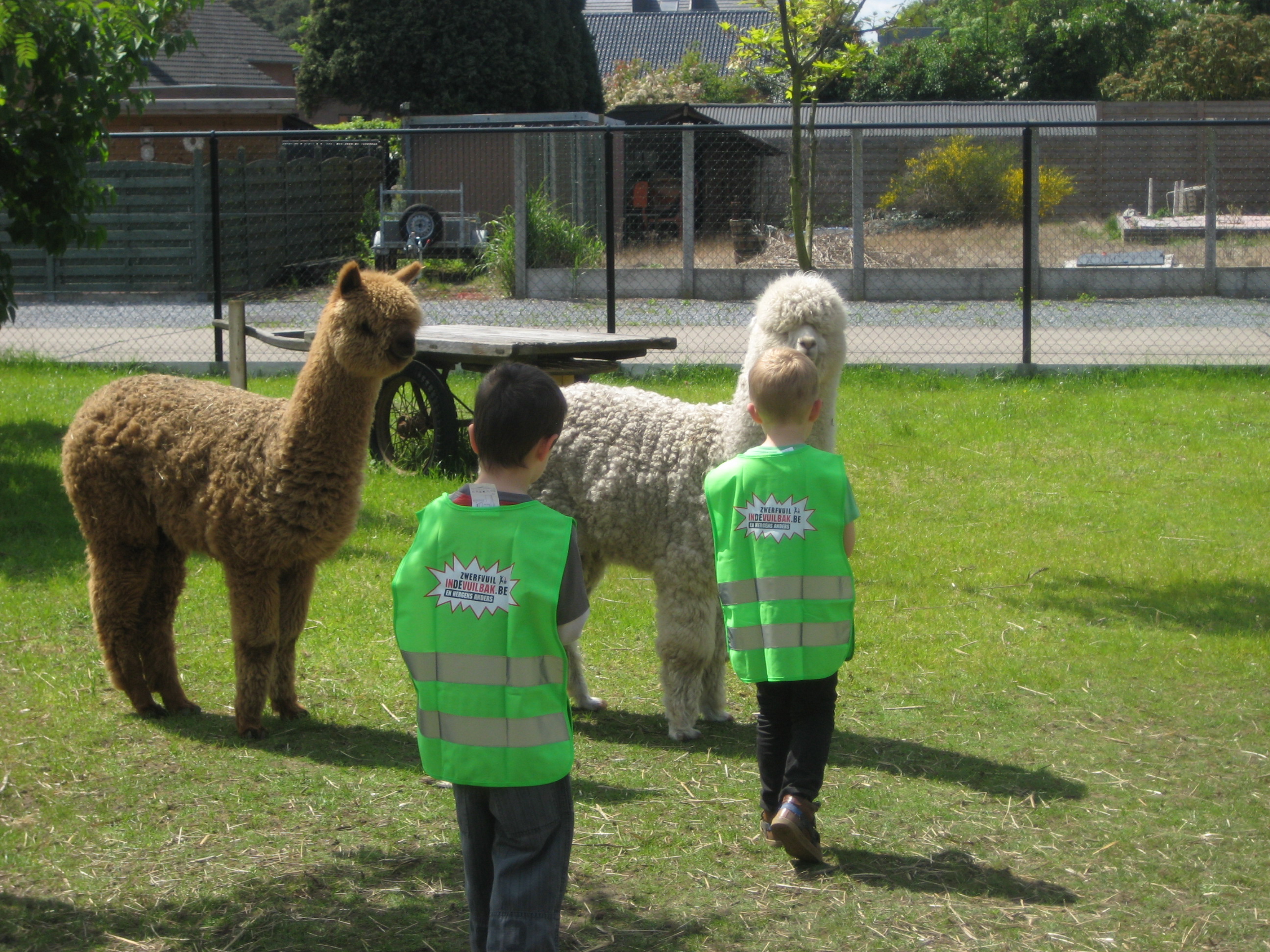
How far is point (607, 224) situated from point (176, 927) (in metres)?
8.73

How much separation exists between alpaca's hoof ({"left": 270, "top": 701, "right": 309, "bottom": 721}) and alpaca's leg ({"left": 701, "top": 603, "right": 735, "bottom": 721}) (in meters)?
1.51

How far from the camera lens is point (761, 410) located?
11.6 feet

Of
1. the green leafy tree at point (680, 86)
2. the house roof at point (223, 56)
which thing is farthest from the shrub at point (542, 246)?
the green leafy tree at point (680, 86)

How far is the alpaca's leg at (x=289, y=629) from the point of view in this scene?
4480mm

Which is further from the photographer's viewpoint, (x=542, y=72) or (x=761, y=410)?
(x=542, y=72)

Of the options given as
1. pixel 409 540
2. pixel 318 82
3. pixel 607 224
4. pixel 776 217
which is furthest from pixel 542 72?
pixel 409 540

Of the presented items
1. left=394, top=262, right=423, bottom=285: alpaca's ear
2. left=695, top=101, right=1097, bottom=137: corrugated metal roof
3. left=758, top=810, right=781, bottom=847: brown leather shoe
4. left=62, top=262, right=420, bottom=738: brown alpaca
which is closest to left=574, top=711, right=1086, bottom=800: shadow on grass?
left=758, top=810, right=781, bottom=847: brown leather shoe

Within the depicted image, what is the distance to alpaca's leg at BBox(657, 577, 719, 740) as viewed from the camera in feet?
14.6

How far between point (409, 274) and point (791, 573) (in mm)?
1910

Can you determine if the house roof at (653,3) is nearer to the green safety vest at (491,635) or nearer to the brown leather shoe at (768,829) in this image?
the brown leather shoe at (768,829)

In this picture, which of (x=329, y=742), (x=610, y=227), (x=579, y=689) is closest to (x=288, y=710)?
(x=329, y=742)

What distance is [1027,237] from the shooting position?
1123 centimetres

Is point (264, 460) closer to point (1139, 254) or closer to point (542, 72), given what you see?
point (1139, 254)

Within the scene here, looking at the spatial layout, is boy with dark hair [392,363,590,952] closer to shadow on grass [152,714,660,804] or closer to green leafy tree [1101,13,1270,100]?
shadow on grass [152,714,660,804]
